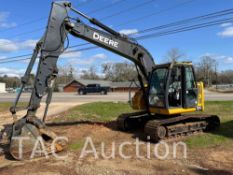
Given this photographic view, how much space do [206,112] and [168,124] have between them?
6846 mm

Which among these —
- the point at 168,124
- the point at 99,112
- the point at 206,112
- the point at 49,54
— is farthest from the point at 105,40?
the point at 206,112

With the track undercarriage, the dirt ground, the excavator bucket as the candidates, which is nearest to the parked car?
the track undercarriage

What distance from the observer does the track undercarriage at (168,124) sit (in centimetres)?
1005

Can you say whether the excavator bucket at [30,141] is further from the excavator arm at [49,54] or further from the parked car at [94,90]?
the parked car at [94,90]

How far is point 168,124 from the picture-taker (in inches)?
417

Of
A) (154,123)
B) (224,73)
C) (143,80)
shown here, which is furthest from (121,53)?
(224,73)

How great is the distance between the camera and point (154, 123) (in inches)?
398

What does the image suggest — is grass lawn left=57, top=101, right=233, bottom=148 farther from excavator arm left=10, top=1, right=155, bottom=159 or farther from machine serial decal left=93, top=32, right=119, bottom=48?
machine serial decal left=93, top=32, right=119, bottom=48

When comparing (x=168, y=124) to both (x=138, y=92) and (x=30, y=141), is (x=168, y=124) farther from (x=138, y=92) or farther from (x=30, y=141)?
(x=30, y=141)

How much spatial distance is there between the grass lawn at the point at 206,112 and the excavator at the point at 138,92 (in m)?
0.61

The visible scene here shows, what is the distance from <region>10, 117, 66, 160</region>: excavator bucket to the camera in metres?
8.26

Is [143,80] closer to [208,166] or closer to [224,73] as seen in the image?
[208,166]

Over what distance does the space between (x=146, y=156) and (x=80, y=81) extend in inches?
2958

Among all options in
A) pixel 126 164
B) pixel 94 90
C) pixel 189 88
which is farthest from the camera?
pixel 94 90
